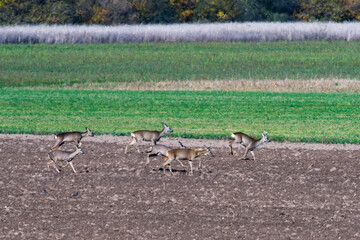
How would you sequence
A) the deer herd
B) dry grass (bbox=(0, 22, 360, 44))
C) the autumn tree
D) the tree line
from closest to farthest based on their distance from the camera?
the deer herd < dry grass (bbox=(0, 22, 360, 44)) < the autumn tree < the tree line

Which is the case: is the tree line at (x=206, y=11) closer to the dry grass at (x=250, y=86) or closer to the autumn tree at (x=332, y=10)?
the autumn tree at (x=332, y=10)

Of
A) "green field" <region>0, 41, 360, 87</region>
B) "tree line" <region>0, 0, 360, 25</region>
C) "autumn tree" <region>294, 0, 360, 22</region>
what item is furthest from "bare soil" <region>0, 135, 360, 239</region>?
"autumn tree" <region>294, 0, 360, 22</region>

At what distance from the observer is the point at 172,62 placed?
52062 mm

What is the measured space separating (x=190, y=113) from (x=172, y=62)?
1024 inches

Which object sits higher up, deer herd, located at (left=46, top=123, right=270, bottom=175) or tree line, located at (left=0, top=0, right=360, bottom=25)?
tree line, located at (left=0, top=0, right=360, bottom=25)

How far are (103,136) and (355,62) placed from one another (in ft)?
110

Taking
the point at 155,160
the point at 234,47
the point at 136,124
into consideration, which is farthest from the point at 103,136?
the point at 234,47

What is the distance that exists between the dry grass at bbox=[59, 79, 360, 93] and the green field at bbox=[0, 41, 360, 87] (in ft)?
12.1

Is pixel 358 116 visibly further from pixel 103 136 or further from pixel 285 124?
pixel 103 136

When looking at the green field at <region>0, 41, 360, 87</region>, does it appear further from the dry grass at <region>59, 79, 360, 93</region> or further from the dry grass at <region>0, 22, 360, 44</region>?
the dry grass at <region>59, 79, 360, 93</region>

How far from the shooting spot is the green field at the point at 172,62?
43719mm

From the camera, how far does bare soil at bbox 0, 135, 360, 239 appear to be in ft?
38.1

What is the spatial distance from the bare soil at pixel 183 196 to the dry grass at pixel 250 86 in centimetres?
1785

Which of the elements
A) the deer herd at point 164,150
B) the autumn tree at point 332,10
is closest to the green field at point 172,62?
the autumn tree at point 332,10
